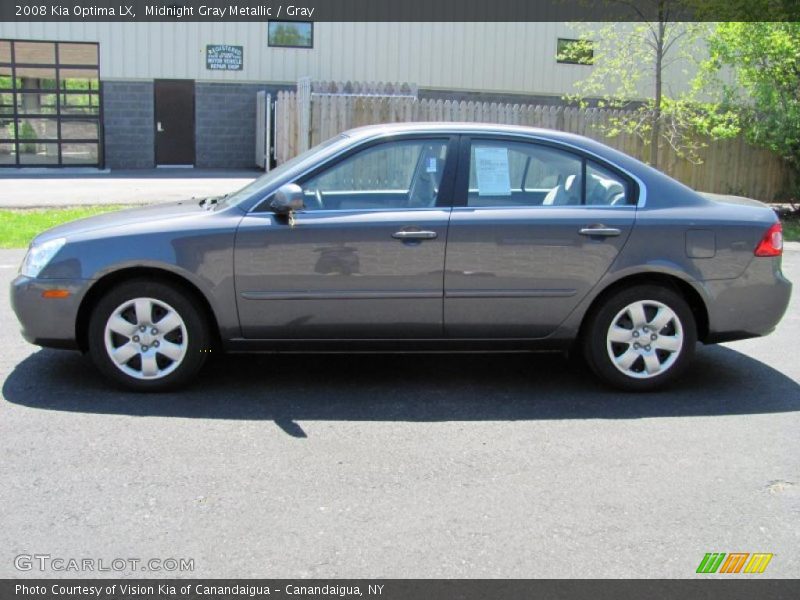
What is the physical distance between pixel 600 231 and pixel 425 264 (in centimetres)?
109

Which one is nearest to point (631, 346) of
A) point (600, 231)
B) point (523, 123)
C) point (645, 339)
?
point (645, 339)

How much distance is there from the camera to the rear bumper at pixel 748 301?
5.62 meters

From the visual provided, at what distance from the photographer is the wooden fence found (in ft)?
57.7

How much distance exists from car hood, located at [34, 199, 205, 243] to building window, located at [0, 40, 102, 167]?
17.1 m

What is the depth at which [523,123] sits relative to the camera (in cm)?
1819

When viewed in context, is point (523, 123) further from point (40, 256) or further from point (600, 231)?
point (40, 256)

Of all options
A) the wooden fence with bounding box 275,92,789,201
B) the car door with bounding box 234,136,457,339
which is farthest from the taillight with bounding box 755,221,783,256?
the wooden fence with bounding box 275,92,789,201

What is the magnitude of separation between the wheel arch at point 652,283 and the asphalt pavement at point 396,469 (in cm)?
51

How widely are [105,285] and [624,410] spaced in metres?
3.19

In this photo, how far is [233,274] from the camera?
5320 mm
